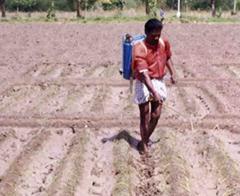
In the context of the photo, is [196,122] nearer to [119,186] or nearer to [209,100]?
[209,100]

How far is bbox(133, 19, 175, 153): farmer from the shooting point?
6.62 m

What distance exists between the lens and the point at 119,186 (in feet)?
20.1

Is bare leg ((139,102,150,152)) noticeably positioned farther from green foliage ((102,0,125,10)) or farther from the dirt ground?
green foliage ((102,0,125,10))

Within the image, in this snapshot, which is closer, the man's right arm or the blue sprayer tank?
the man's right arm

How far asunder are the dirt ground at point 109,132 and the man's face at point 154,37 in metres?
1.39

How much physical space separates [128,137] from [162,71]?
1.41 m

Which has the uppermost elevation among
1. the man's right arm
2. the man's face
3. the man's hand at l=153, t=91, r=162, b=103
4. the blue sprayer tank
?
the man's face

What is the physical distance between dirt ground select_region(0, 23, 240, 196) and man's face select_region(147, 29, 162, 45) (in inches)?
54.6

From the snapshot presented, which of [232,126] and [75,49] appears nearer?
[232,126]

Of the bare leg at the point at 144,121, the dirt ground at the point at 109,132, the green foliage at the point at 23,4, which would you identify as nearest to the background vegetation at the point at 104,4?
the green foliage at the point at 23,4

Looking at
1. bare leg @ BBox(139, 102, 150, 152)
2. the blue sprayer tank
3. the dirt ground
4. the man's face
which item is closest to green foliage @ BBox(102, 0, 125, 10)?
the dirt ground

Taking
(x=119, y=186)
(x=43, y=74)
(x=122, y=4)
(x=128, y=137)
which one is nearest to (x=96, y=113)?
(x=128, y=137)

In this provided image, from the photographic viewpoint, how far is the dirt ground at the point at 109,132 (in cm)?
635

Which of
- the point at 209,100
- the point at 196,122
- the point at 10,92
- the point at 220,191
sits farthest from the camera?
the point at 10,92
